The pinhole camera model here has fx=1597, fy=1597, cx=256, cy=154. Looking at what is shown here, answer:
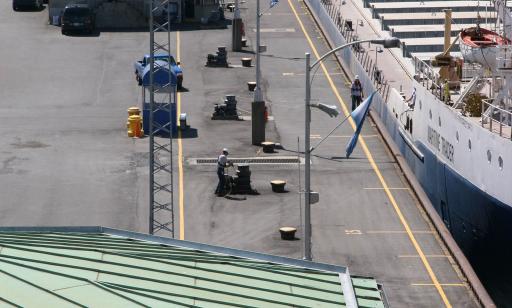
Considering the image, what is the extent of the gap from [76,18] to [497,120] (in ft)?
140

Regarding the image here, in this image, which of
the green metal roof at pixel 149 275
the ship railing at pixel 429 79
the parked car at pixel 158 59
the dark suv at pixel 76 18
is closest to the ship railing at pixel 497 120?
the ship railing at pixel 429 79

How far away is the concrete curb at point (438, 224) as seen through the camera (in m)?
48.6

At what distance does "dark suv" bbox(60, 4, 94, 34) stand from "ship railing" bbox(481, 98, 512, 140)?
41451 mm

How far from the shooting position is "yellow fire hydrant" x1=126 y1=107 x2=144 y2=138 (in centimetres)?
6969

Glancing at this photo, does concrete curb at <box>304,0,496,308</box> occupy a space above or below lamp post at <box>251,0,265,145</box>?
below

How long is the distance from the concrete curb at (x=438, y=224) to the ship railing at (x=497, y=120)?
4.08 metres

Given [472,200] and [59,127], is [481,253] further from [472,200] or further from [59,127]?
[59,127]

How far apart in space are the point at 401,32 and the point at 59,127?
30.5 metres

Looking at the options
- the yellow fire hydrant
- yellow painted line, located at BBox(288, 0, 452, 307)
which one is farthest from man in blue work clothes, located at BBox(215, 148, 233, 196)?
the yellow fire hydrant

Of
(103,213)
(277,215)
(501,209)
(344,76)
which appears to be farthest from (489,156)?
(344,76)

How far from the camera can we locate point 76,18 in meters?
92.7

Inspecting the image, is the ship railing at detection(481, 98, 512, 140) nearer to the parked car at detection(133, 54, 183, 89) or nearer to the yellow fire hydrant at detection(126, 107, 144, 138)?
the yellow fire hydrant at detection(126, 107, 144, 138)

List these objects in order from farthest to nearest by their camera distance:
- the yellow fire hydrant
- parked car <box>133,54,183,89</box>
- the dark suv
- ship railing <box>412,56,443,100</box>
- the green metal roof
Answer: the dark suv → parked car <box>133,54,183,89</box> → the yellow fire hydrant → ship railing <box>412,56,443,100</box> → the green metal roof

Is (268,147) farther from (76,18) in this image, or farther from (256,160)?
(76,18)
